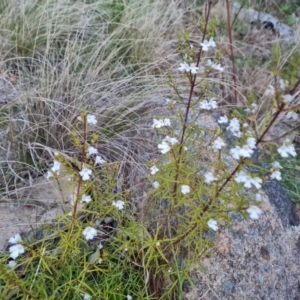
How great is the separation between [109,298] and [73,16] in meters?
1.75

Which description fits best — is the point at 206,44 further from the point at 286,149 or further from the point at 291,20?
the point at 291,20

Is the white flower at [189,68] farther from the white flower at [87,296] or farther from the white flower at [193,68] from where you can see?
the white flower at [87,296]

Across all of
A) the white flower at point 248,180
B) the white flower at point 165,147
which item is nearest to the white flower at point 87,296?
the white flower at point 165,147

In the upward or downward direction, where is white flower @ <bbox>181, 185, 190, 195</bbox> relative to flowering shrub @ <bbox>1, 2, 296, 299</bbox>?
upward

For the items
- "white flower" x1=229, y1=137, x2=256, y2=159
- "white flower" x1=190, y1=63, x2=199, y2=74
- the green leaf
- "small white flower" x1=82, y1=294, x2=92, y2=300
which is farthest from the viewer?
the green leaf

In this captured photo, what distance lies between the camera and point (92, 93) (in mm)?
2211

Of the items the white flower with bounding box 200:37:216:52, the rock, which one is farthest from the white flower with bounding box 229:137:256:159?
the rock

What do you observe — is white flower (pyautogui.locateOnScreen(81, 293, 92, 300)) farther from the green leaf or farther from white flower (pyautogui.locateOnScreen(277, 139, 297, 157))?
the green leaf

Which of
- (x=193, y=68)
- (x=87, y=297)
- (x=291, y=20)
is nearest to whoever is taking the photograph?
(x=193, y=68)

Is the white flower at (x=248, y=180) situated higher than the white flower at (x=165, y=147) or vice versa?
the white flower at (x=248, y=180)

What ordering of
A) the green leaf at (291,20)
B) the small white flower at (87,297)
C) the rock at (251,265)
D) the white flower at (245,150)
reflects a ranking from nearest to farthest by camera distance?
the white flower at (245,150) → the small white flower at (87,297) → the rock at (251,265) → the green leaf at (291,20)

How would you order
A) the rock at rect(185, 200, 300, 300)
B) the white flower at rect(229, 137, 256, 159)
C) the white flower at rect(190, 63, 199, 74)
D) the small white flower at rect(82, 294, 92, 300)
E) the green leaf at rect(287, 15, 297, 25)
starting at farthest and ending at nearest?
the green leaf at rect(287, 15, 297, 25) < the rock at rect(185, 200, 300, 300) < the small white flower at rect(82, 294, 92, 300) < the white flower at rect(190, 63, 199, 74) < the white flower at rect(229, 137, 256, 159)

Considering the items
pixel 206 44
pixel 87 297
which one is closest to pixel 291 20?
pixel 206 44

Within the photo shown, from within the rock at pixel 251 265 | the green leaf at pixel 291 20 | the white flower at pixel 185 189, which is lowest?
the rock at pixel 251 265
